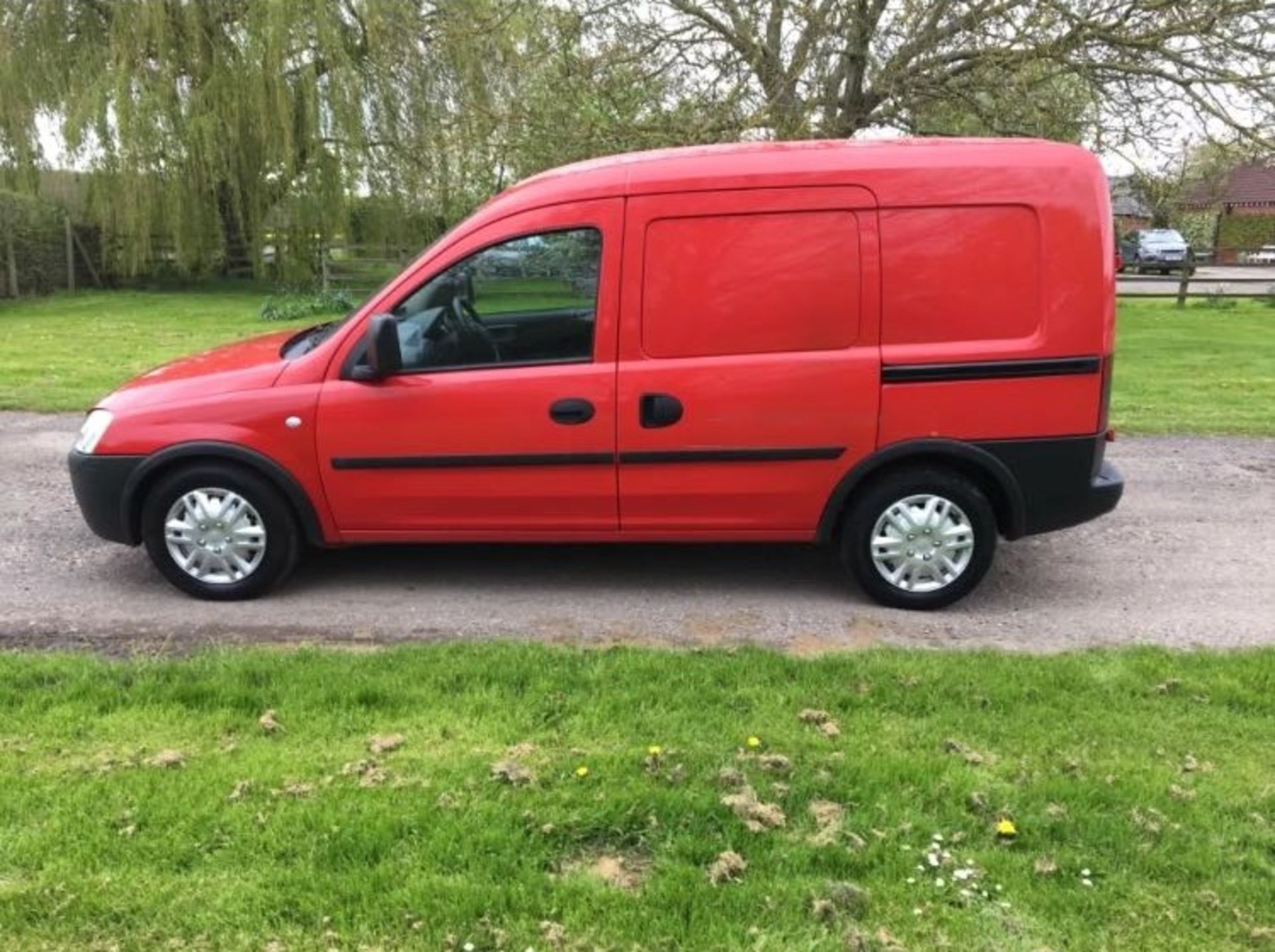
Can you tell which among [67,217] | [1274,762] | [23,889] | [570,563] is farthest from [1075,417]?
[67,217]

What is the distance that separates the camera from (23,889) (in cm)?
276

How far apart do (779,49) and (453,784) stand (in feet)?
38.9

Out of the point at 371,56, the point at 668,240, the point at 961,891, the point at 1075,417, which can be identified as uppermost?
the point at 371,56

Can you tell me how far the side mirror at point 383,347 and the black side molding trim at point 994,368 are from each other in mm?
2124

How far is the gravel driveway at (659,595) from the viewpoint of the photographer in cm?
475

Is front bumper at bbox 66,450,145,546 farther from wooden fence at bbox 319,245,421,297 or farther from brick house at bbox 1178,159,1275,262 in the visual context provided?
brick house at bbox 1178,159,1275,262

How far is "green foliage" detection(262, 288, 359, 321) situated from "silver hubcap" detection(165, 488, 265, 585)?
14.5 m

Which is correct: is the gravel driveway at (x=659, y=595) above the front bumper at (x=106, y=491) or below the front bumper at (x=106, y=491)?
below

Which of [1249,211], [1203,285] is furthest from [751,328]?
[1249,211]

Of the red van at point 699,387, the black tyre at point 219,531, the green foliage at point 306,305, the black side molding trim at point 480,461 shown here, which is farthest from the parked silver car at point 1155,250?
the black tyre at point 219,531

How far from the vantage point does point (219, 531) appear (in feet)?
16.6

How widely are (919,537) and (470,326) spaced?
2.25 metres

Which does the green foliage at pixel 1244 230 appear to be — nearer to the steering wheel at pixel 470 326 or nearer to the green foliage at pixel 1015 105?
the green foliage at pixel 1015 105

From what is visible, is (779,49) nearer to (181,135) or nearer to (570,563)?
(570,563)
